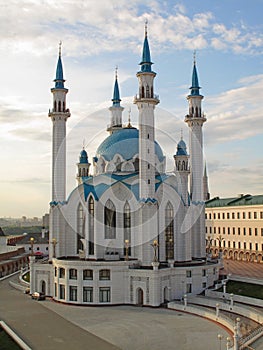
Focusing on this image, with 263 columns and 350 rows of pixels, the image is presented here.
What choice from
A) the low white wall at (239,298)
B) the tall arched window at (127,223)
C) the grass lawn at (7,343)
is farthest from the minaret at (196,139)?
the grass lawn at (7,343)

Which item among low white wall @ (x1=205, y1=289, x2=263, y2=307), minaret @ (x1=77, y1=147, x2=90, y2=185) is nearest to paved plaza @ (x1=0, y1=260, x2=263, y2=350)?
low white wall @ (x1=205, y1=289, x2=263, y2=307)

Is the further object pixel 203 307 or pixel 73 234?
pixel 73 234

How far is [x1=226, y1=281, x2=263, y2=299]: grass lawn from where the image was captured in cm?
4087

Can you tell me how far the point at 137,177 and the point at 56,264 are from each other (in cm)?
1205

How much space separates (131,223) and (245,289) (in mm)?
12635

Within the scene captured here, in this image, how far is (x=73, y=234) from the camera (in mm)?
49281

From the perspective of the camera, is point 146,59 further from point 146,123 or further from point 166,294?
point 166,294

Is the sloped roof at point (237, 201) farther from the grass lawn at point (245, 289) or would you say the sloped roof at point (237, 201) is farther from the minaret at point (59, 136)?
the minaret at point (59, 136)

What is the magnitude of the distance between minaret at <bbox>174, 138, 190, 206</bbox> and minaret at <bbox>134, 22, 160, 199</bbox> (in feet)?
26.7

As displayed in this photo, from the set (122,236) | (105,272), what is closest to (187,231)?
(122,236)

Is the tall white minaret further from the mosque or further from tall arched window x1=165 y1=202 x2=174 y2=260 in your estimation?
tall arched window x1=165 y1=202 x2=174 y2=260

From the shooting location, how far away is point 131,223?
4681 centimetres

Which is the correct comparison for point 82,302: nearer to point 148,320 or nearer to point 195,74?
point 148,320

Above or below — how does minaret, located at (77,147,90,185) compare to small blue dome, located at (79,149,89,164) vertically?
below
